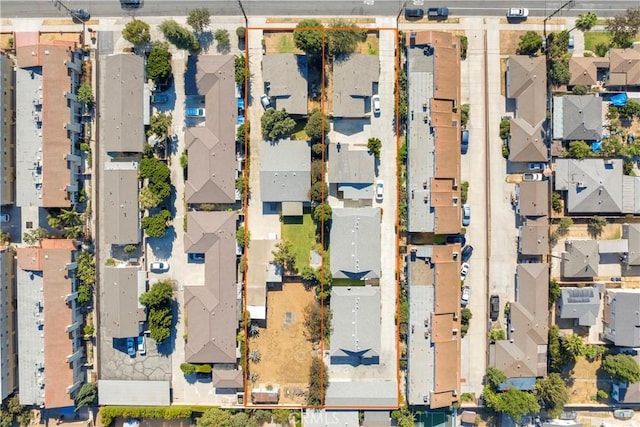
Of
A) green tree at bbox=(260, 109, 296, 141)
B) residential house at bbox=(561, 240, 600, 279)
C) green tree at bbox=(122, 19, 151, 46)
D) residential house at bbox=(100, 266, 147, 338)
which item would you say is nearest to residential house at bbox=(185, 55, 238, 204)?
green tree at bbox=(260, 109, 296, 141)

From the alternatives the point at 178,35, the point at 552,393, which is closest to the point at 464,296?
the point at 552,393

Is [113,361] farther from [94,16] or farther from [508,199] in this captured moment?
[508,199]

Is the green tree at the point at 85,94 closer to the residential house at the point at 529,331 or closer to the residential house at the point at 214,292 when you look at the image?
the residential house at the point at 214,292

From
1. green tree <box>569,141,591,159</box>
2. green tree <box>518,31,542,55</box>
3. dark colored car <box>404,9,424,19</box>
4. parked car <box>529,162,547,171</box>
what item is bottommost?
parked car <box>529,162,547,171</box>

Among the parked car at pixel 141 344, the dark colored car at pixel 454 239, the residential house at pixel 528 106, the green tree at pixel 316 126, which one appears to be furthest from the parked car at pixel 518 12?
the parked car at pixel 141 344

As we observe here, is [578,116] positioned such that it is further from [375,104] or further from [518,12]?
[375,104]

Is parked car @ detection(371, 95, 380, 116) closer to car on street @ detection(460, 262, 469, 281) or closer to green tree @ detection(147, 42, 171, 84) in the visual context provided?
car on street @ detection(460, 262, 469, 281)
